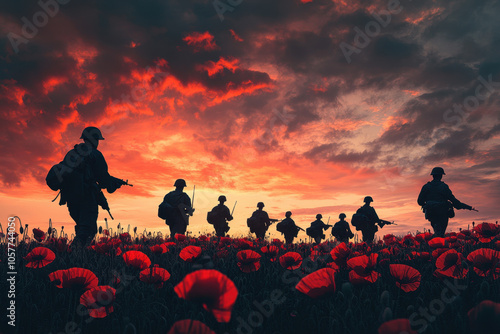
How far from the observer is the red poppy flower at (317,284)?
1699 millimetres

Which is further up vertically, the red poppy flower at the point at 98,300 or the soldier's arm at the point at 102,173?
the soldier's arm at the point at 102,173

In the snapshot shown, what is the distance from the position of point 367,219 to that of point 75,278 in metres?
13.3

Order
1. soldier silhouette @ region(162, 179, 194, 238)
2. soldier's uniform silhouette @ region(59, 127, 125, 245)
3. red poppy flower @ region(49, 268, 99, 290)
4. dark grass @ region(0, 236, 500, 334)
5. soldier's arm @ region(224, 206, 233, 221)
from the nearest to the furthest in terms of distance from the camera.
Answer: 1. dark grass @ region(0, 236, 500, 334)
2. red poppy flower @ region(49, 268, 99, 290)
3. soldier's uniform silhouette @ region(59, 127, 125, 245)
4. soldier silhouette @ region(162, 179, 194, 238)
5. soldier's arm @ region(224, 206, 233, 221)

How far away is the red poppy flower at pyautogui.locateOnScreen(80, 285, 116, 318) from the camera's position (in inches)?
70.9

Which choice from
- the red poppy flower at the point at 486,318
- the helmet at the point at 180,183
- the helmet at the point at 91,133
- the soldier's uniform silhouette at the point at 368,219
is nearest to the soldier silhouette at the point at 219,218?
the helmet at the point at 180,183

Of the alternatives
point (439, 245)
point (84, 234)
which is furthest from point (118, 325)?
point (84, 234)

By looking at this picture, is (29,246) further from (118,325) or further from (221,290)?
(221,290)

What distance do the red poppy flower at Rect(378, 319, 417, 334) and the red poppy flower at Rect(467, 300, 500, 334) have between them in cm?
24

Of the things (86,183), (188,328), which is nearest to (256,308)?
(188,328)

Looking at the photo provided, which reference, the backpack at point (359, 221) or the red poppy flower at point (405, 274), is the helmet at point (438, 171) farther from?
the red poppy flower at point (405, 274)

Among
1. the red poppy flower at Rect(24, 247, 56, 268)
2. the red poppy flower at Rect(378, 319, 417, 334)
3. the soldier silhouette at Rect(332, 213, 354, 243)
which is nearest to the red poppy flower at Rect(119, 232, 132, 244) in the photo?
the red poppy flower at Rect(24, 247, 56, 268)

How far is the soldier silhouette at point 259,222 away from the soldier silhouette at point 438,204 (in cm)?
743

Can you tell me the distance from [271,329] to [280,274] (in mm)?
1343

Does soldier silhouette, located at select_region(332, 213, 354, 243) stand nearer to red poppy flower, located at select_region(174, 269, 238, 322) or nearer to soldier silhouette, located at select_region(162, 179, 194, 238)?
soldier silhouette, located at select_region(162, 179, 194, 238)
